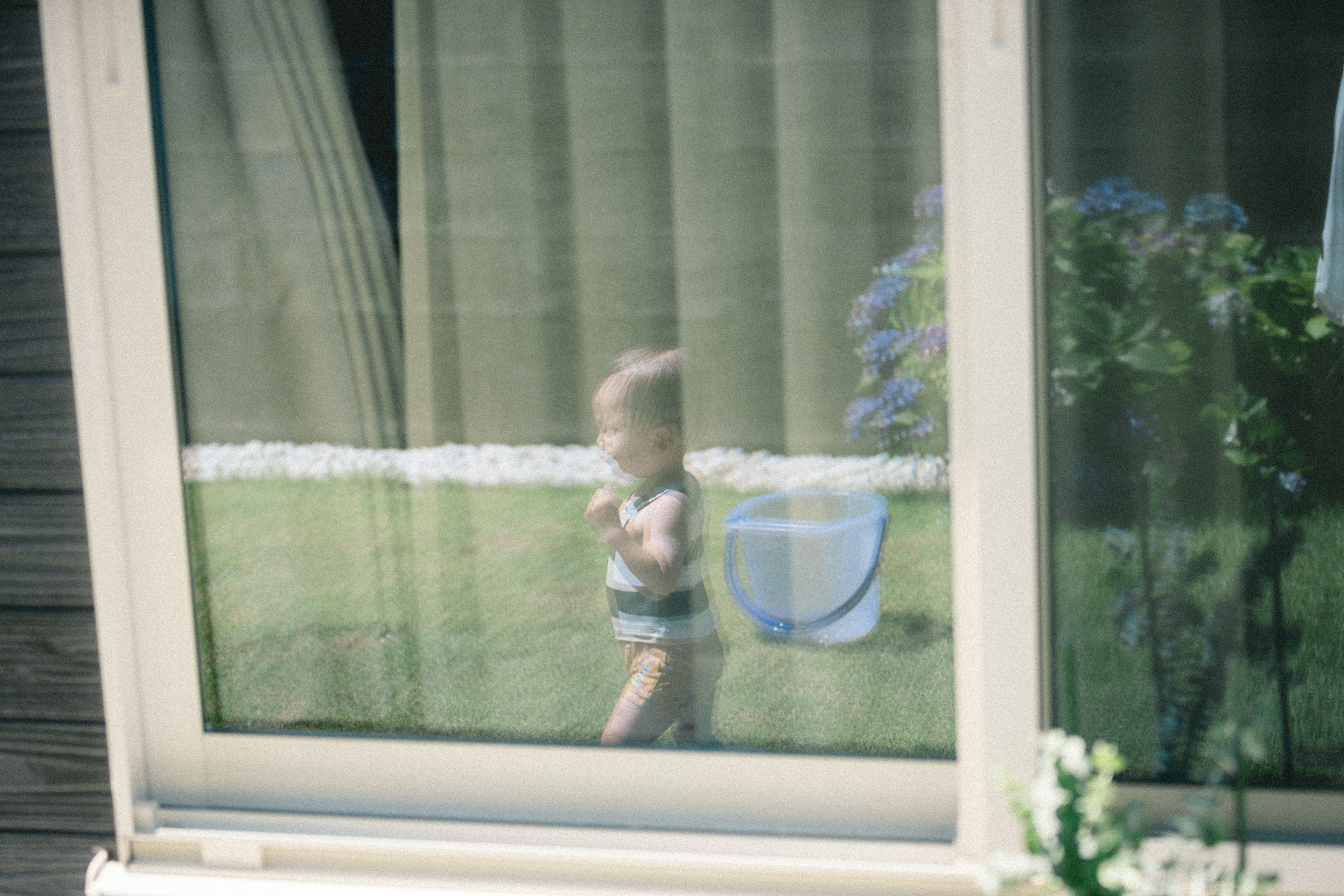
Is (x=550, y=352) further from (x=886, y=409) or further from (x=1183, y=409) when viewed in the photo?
(x=1183, y=409)

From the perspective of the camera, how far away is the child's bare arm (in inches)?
61.4

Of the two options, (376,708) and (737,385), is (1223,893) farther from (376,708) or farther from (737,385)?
(376,708)

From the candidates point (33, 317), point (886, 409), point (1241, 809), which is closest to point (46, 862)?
point (33, 317)

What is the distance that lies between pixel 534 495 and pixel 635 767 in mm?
430

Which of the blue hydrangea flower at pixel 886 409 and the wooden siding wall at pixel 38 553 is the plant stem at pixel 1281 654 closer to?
the blue hydrangea flower at pixel 886 409

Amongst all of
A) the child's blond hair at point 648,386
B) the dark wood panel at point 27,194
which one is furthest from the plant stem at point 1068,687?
the dark wood panel at point 27,194

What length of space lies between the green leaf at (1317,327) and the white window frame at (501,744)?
1.30ft

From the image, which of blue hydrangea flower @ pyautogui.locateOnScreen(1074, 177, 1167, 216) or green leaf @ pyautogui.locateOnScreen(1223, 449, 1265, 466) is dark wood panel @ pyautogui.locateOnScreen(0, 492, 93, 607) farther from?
green leaf @ pyautogui.locateOnScreen(1223, 449, 1265, 466)

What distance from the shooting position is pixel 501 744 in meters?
1.39

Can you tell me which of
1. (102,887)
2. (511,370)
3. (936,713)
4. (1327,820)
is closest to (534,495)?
(511,370)

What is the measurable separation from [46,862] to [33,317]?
0.75 meters

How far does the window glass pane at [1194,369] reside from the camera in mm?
1171

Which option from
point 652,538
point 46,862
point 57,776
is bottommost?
point 46,862

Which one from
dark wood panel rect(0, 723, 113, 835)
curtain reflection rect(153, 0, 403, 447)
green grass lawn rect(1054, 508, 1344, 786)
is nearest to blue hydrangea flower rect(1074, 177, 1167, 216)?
green grass lawn rect(1054, 508, 1344, 786)
